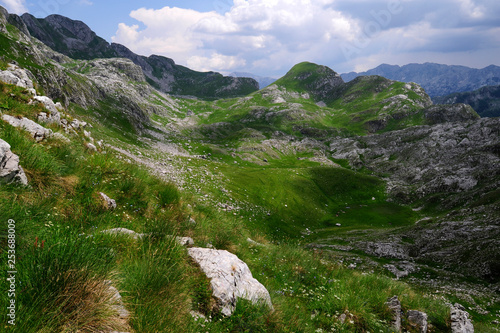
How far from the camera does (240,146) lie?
144625mm

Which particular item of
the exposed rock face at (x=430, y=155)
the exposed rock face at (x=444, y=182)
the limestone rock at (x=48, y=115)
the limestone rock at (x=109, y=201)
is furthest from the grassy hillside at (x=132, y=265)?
the exposed rock face at (x=430, y=155)

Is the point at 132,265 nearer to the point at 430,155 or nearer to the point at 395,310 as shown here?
the point at 395,310

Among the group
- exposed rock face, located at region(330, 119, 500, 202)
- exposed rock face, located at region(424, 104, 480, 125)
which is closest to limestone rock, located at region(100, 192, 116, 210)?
exposed rock face, located at region(330, 119, 500, 202)

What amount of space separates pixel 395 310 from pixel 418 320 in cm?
118

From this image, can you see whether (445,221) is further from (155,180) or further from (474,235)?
(155,180)

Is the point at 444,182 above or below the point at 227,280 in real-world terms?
below

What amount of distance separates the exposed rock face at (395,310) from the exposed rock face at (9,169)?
12026mm

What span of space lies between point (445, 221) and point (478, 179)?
143 feet

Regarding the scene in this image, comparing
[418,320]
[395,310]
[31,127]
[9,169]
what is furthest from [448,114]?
[9,169]

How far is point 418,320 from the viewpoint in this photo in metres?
8.87

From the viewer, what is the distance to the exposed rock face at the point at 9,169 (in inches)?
242

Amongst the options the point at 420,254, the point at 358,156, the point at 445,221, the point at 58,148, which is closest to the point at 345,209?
the point at 445,221

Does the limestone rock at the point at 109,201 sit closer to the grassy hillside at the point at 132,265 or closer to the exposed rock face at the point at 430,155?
the grassy hillside at the point at 132,265

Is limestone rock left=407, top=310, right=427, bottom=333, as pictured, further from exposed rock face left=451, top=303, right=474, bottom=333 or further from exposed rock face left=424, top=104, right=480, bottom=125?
exposed rock face left=424, top=104, right=480, bottom=125
